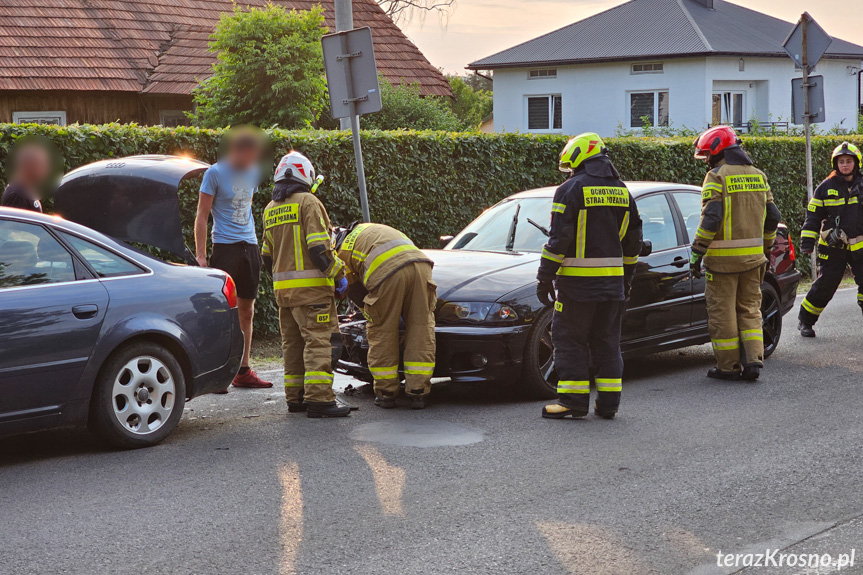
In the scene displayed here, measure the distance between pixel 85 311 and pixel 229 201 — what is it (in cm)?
241

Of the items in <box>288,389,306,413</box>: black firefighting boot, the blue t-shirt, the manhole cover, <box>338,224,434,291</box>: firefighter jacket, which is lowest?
the manhole cover

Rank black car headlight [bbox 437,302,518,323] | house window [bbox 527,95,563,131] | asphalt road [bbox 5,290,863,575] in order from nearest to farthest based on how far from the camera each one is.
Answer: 1. asphalt road [bbox 5,290,863,575]
2. black car headlight [bbox 437,302,518,323]
3. house window [bbox 527,95,563,131]

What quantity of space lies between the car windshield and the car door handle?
3.57 meters

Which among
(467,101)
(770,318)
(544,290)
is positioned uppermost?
(467,101)

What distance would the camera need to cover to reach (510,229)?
888 cm

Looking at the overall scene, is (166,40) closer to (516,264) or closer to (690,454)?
(516,264)

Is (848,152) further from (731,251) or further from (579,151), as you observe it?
(579,151)

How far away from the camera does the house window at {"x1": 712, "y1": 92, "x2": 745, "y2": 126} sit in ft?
125

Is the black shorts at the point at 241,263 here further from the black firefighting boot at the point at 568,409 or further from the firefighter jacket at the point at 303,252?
the black firefighting boot at the point at 568,409

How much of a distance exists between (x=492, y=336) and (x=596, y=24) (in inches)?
1497

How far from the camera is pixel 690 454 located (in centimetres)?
618

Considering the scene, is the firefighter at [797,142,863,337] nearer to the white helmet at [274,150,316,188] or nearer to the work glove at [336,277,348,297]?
the work glove at [336,277,348,297]

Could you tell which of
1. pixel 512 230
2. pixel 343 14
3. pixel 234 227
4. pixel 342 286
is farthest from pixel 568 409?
pixel 343 14

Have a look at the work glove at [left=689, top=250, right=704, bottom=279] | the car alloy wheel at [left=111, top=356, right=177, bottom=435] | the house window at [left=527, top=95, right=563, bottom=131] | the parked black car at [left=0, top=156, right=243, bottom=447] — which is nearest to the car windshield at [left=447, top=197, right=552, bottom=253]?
the work glove at [left=689, top=250, right=704, bottom=279]
